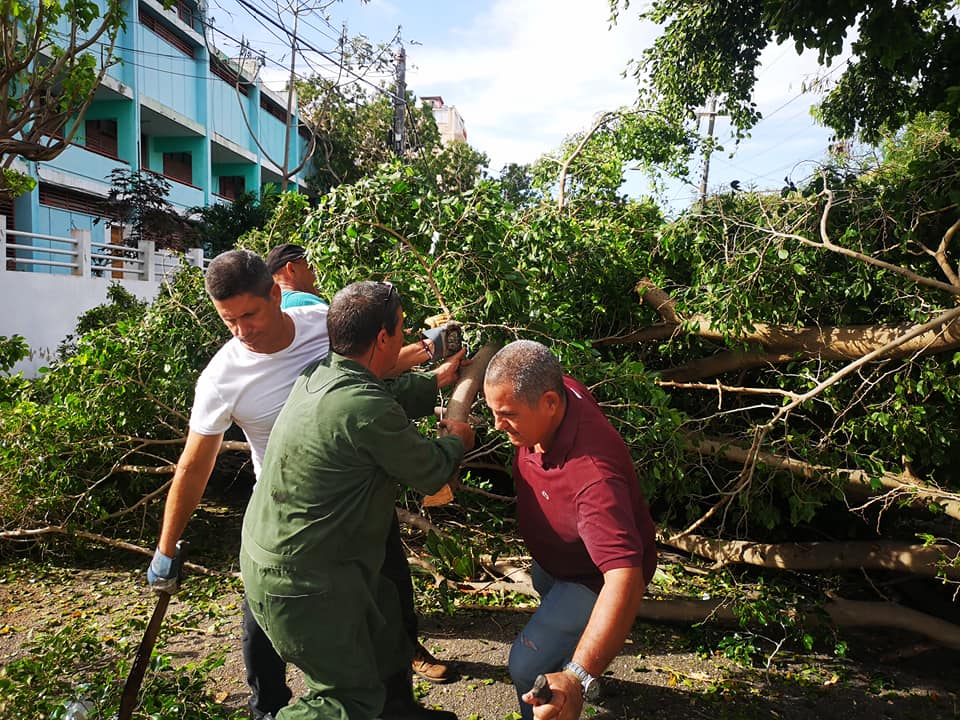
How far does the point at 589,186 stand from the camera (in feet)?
19.6

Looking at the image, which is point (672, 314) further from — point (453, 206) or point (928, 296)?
point (453, 206)

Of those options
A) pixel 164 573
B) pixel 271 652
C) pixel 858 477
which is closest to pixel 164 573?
pixel 164 573

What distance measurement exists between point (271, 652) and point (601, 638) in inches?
55.7

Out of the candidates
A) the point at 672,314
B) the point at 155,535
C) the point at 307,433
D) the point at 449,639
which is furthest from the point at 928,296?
the point at 155,535

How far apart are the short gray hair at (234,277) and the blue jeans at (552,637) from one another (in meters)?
1.50

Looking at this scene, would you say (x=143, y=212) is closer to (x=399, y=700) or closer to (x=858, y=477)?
(x=858, y=477)

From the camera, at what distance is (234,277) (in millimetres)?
2664

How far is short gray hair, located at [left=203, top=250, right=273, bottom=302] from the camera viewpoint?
2664 mm

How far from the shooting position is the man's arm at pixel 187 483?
2754 millimetres

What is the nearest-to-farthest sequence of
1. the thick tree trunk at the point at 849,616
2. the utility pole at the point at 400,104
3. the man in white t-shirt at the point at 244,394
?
1. the man in white t-shirt at the point at 244,394
2. the thick tree trunk at the point at 849,616
3. the utility pole at the point at 400,104

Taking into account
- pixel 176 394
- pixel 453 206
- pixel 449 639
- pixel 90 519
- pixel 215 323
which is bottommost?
pixel 449 639

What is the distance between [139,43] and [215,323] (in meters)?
15.6

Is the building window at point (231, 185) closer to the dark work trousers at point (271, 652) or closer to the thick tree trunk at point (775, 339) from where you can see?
the thick tree trunk at point (775, 339)

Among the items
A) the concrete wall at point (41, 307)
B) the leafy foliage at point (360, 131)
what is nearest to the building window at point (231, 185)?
the leafy foliage at point (360, 131)
